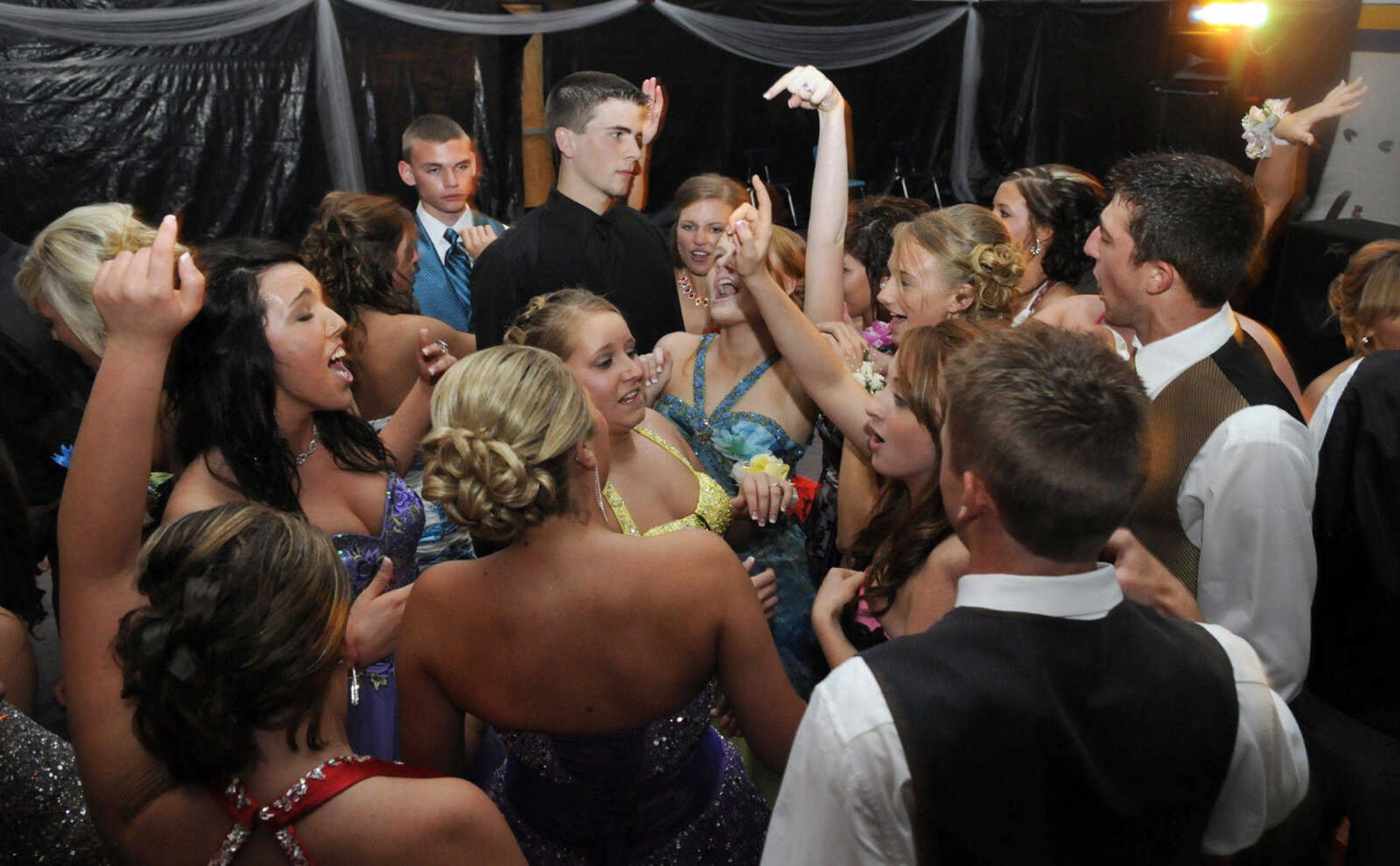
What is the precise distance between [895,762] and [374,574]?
1486 millimetres

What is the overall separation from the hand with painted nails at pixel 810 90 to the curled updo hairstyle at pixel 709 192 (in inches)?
43.0

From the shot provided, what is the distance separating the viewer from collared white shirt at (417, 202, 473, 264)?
4324 mm

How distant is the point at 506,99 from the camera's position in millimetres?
7430

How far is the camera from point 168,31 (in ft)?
18.6

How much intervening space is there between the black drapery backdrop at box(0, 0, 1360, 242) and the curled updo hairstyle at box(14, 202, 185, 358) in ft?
14.2

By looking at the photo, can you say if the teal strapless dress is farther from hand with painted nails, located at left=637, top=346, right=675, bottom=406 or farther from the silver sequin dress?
the silver sequin dress

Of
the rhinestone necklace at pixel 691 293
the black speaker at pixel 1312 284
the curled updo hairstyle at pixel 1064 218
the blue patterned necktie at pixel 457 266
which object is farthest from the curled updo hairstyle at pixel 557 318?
the black speaker at pixel 1312 284

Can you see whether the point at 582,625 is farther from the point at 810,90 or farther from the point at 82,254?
the point at 810,90

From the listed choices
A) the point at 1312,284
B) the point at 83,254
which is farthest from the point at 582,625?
the point at 1312,284

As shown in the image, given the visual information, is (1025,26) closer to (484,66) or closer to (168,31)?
(484,66)

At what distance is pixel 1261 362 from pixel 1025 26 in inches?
346

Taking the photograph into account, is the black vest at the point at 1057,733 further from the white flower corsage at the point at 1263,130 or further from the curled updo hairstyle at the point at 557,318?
the white flower corsage at the point at 1263,130

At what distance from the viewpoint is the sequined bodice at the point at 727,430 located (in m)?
2.74

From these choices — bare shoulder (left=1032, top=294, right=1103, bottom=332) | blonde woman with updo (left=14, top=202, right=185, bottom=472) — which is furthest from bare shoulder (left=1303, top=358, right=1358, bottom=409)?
blonde woman with updo (left=14, top=202, right=185, bottom=472)
